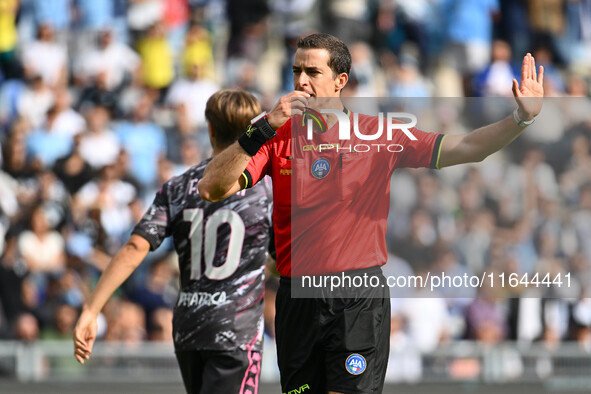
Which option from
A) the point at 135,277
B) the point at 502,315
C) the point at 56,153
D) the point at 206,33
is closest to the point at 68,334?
the point at 135,277

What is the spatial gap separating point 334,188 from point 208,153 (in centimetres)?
746

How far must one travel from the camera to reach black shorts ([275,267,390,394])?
446 centimetres

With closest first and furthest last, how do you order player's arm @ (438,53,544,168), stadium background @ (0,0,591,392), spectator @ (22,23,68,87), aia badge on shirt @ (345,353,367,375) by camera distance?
player's arm @ (438,53,544,168)
aia badge on shirt @ (345,353,367,375)
stadium background @ (0,0,591,392)
spectator @ (22,23,68,87)

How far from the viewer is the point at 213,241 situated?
5344 mm

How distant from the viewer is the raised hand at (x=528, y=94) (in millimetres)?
4309

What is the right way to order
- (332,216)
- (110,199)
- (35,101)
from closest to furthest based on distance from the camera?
1. (332,216)
2. (110,199)
3. (35,101)

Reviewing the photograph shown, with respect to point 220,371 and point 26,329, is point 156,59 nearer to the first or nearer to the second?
point 26,329

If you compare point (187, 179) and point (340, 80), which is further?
point (187, 179)

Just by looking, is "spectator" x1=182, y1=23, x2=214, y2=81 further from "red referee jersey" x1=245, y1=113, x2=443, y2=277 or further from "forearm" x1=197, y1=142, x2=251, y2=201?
"forearm" x1=197, y1=142, x2=251, y2=201

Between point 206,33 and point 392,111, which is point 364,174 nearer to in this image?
point 392,111

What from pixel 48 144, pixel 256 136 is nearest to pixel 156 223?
pixel 256 136

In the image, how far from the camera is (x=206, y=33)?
1430cm

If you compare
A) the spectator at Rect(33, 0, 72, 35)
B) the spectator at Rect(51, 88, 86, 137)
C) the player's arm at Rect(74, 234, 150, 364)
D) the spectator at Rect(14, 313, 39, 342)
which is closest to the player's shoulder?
the player's arm at Rect(74, 234, 150, 364)

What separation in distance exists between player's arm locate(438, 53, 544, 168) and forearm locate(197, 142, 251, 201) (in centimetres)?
91
